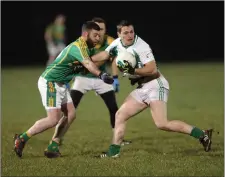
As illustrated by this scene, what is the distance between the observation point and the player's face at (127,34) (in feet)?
24.2

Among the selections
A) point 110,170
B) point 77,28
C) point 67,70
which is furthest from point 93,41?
point 77,28

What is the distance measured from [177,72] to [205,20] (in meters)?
8.34

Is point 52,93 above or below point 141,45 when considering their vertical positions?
below

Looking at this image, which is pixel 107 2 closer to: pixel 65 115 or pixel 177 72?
pixel 177 72

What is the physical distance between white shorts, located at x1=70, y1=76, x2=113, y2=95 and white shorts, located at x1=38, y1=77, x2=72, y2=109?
136 centimetres

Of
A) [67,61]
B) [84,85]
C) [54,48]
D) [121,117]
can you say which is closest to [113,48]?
[67,61]

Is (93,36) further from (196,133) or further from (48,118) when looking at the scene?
(196,133)

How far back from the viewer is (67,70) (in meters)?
7.88

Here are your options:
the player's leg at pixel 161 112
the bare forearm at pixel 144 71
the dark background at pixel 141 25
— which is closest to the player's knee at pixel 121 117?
the player's leg at pixel 161 112

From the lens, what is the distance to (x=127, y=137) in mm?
9414

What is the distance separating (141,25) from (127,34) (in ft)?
67.1

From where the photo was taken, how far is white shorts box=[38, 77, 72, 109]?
25.5 feet

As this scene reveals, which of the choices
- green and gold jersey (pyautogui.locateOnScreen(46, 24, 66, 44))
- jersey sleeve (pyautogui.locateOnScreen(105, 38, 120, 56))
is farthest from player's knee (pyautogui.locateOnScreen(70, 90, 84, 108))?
green and gold jersey (pyautogui.locateOnScreen(46, 24, 66, 44))

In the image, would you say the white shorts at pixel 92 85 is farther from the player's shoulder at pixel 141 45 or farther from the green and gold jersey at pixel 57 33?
Result: the green and gold jersey at pixel 57 33
